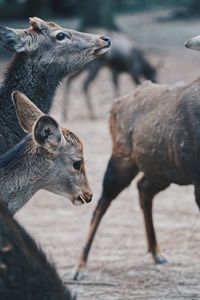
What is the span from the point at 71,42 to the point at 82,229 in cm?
265

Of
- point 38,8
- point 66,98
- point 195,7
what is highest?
point 66,98

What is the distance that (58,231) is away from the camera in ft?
36.5

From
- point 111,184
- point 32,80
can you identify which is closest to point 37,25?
point 32,80

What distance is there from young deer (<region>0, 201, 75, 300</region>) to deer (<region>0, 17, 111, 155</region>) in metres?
3.32

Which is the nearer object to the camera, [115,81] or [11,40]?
[11,40]

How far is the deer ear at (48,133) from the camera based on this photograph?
675 centimetres

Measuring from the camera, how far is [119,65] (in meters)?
21.2

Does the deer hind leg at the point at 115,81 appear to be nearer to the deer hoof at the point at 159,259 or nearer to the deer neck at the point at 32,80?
the deer hoof at the point at 159,259

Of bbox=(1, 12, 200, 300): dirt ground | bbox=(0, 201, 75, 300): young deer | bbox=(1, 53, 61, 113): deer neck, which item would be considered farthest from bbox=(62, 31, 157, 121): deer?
bbox=(0, 201, 75, 300): young deer

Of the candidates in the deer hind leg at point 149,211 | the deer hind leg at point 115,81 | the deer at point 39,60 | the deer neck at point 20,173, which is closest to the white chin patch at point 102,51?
the deer at point 39,60

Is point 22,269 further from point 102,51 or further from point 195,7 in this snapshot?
point 195,7

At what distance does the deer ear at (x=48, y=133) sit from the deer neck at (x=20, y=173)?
0.12m

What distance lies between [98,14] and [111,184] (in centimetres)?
2034

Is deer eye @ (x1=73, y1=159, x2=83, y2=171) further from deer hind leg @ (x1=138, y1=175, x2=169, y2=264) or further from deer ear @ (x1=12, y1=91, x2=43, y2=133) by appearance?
deer hind leg @ (x1=138, y1=175, x2=169, y2=264)
